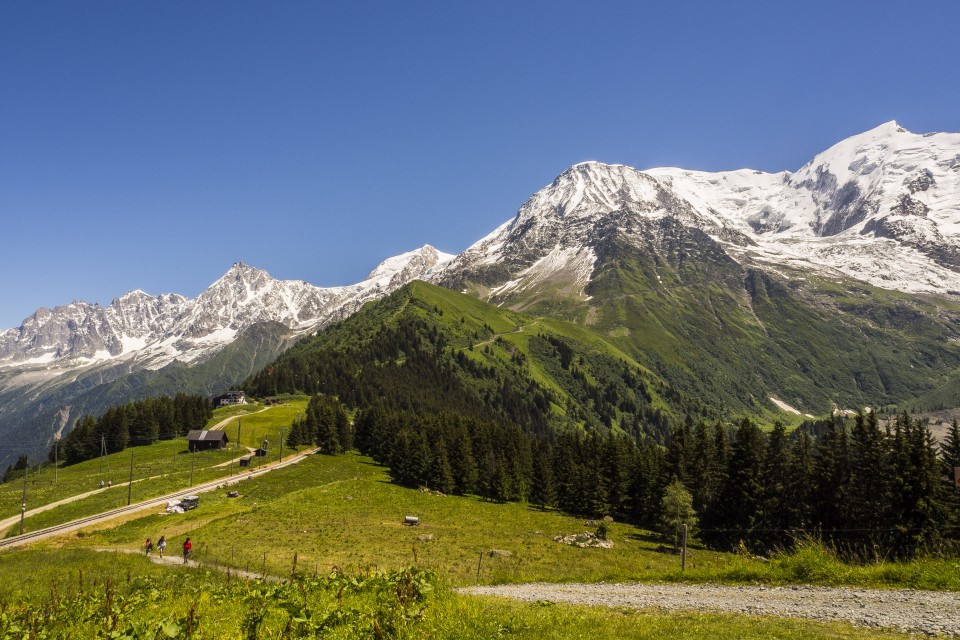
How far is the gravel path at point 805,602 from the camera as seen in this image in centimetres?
1499

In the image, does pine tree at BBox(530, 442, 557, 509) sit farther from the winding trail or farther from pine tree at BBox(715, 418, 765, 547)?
the winding trail

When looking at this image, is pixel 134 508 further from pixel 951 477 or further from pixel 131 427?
A: pixel 951 477

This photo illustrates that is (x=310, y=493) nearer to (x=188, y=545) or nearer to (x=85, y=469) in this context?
(x=188, y=545)

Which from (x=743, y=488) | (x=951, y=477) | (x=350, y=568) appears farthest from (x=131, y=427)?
(x=951, y=477)

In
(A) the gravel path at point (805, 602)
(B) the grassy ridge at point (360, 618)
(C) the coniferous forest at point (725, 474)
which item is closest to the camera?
(B) the grassy ridge at point (360, 618)

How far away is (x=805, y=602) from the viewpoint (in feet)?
59.4

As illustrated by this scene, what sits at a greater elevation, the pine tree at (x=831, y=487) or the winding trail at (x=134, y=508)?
the pine tree at (x=831, y=487)

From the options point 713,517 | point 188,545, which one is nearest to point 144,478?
point 188,545

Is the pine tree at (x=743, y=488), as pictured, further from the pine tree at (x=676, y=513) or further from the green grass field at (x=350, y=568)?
the green grass field at (x=350, y=568)

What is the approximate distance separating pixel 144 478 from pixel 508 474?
72.5 m

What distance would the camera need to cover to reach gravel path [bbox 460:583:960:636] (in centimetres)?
1499

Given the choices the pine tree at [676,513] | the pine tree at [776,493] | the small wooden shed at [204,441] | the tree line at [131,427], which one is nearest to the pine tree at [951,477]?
the pine tree at [776,493]

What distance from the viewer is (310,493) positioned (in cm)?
9119

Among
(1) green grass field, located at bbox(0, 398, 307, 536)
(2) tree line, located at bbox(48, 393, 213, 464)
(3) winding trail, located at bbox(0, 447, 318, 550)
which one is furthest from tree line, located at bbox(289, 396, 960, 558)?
(2) tree line, located at bbox(48, 393, 213, 464)
